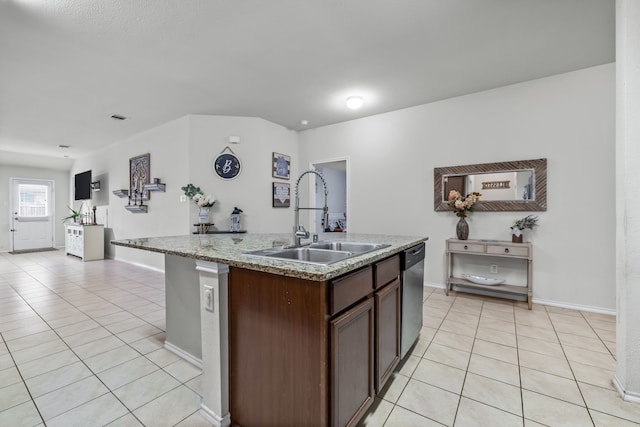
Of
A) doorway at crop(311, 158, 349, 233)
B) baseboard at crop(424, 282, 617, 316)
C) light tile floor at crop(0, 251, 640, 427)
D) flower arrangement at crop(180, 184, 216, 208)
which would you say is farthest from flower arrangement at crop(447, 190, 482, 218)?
doorway at crop(311, 158, 349, 233)

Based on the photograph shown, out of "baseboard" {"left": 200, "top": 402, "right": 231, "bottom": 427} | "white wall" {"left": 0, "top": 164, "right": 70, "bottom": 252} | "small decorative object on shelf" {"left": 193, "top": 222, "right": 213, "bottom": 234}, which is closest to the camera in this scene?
"baseboard" {"left": 200, "top": 402, "right": 231, "bottom": 427}

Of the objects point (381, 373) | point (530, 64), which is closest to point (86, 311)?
point (381, 373)

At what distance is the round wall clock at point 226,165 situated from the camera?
4.30m

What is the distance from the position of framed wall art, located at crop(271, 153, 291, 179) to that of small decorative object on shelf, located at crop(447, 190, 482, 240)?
2652mm

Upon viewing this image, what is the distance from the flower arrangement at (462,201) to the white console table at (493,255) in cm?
36

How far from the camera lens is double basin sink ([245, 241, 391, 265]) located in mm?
1611

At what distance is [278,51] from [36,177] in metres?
8.97

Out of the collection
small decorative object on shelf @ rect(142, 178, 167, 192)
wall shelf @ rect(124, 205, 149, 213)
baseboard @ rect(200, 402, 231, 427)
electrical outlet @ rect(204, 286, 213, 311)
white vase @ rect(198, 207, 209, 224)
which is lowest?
baseboard @ rect(200, 402, 231, 427)

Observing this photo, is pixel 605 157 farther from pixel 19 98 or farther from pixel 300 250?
pixel 19 98

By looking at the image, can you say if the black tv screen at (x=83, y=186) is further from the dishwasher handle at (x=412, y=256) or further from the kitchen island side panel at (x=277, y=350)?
the dishwasher handle at (x=412, y=256)

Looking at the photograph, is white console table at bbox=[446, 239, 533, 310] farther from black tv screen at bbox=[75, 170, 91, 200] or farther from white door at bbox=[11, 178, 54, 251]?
white door at bbox=[11, 178, 54, 251]

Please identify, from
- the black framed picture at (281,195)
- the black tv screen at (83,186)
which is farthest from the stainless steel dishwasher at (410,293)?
the black tv screen at (83,186)

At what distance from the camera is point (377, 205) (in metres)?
4.25

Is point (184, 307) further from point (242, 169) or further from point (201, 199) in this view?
point (242, 169)
